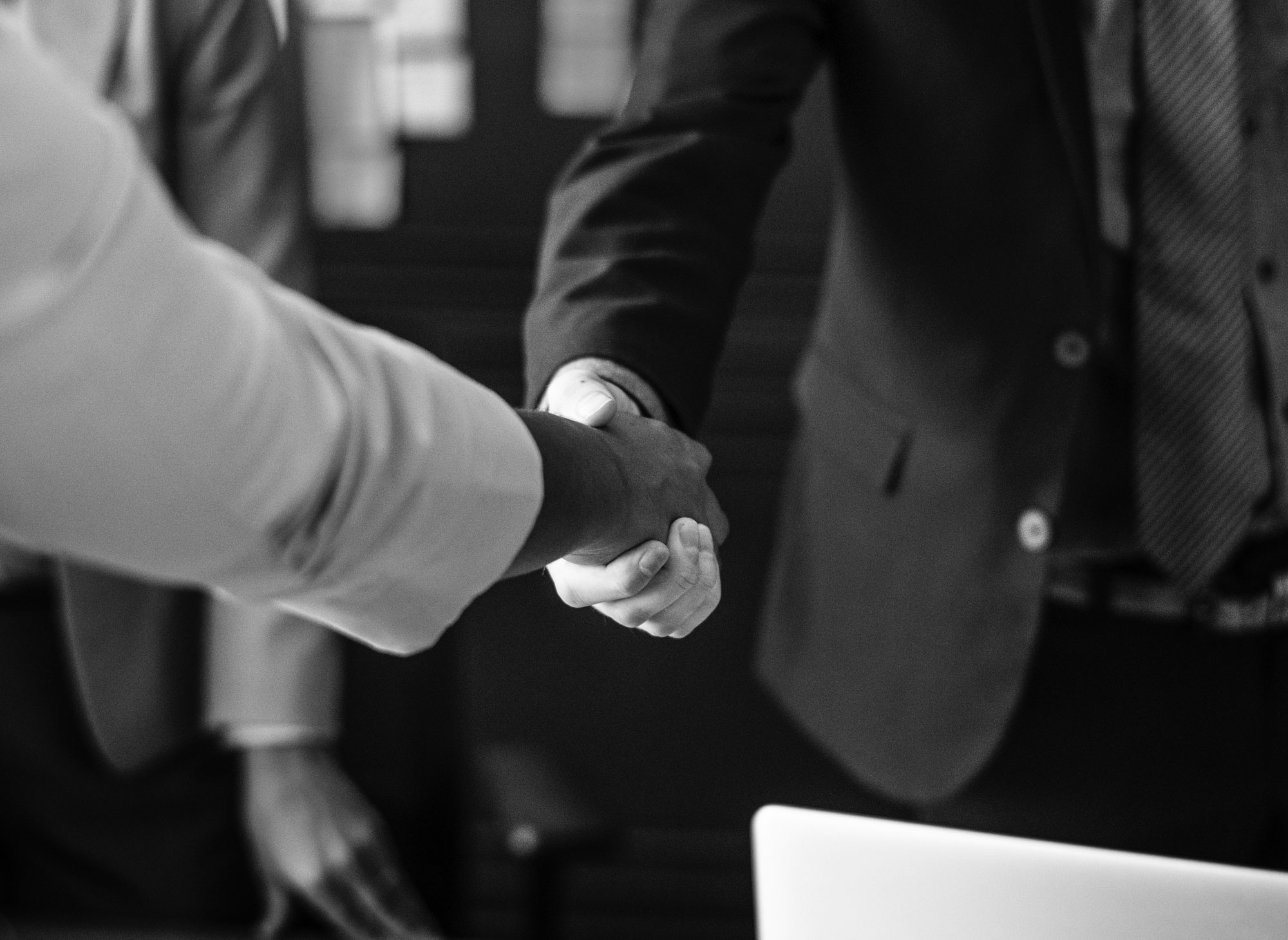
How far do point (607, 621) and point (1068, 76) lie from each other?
168 centimetres

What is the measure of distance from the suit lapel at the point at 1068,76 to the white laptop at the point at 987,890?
0.78 m

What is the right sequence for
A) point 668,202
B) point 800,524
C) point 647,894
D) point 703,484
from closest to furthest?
point 703,484 < point 668,202 < point 800,524 < point 647,894

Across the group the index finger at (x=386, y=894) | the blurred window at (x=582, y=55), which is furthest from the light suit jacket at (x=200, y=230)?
the blurred window at (x=582, y=55)

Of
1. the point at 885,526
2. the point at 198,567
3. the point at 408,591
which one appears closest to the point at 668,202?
the point at 885,526

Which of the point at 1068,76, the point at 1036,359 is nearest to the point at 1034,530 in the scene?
the point at 1036,359

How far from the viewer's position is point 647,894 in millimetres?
2904

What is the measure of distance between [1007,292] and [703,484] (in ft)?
1.71

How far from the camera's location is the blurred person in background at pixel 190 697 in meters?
1.63

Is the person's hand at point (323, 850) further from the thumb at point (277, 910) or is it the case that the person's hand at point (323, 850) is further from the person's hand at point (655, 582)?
the person's hand at point (655, 582)

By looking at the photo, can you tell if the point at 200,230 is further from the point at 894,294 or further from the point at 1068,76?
the point at 1068,76

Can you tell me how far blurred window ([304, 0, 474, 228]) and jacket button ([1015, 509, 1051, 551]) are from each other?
5.33 ft

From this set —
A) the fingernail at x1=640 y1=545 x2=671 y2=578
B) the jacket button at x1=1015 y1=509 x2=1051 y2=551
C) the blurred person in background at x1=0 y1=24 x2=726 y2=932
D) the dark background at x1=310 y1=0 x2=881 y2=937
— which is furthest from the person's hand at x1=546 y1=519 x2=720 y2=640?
the dark background at x1=310 y1=0 x2=881 y2=937

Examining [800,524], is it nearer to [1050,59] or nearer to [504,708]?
[1050,59]

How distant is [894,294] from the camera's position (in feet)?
4.93
